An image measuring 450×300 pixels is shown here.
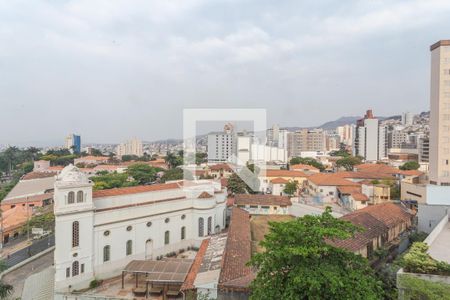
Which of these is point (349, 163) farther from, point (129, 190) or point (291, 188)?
point (129, 190)

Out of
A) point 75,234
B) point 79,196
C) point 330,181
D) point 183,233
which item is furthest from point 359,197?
point 75,234

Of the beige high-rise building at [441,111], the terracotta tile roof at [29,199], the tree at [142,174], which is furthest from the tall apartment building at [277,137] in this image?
the terracotta tile roof at [29,199]

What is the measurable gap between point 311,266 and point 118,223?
13715 millimetres

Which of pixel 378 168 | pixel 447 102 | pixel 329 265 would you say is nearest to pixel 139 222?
pixel 329 265

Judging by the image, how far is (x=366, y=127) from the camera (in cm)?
8100

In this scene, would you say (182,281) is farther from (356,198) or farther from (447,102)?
(447,102)

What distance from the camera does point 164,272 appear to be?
50.0 ft

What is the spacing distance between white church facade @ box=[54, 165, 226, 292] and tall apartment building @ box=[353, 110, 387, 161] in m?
70.8

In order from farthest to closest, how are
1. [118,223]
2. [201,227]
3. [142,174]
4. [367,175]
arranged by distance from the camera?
[142,174] → [367,175] → [201,227] → [118,223]

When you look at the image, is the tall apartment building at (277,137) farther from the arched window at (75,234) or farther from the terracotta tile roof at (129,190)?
the arched window at (75,234)

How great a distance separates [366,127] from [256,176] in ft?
167

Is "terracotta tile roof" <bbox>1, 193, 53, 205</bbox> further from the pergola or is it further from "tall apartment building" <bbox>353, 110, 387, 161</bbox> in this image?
"tall apartment building" <bbox>353, 110, 387, 161</bbox>

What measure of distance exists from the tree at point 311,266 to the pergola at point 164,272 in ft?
25.8

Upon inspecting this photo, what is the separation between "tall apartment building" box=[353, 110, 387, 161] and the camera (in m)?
81.1
